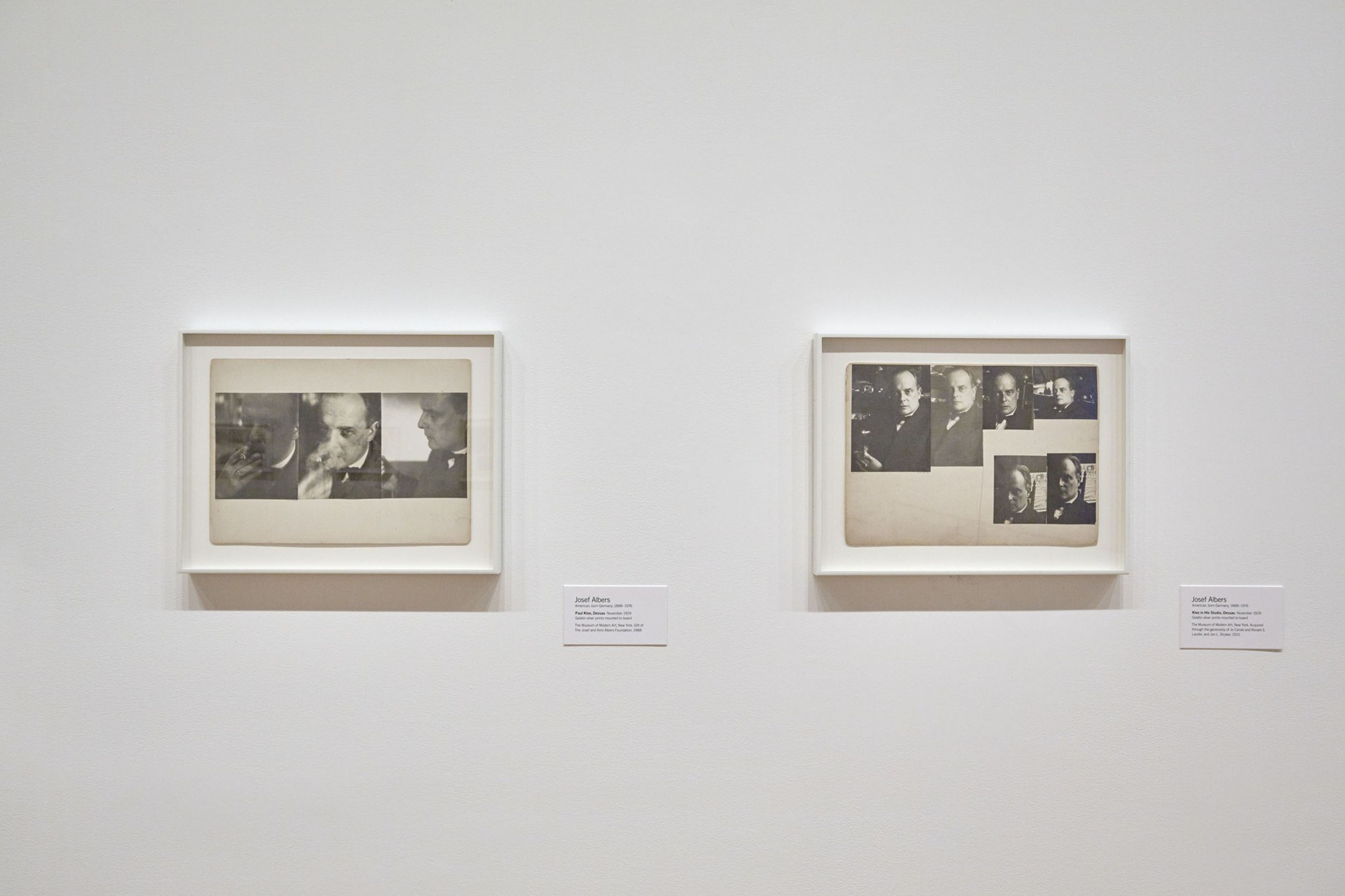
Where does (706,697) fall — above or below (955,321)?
below

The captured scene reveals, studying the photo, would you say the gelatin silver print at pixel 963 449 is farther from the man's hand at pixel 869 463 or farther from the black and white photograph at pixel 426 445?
the black and white photograph at pixel 426 445

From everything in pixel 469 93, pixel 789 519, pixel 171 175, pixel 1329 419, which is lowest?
pixel 789 519

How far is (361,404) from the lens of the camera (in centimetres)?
106

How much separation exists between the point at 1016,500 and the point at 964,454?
99 millimetres

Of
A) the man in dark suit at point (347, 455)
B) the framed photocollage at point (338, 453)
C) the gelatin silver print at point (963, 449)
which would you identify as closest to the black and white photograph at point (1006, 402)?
the gelatin silver print at point (963, 449)

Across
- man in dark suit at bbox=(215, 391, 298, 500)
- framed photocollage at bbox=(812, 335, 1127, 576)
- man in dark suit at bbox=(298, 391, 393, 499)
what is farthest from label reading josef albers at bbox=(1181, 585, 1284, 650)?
man in dark suit at bbox=(215, 391, 298, 500)

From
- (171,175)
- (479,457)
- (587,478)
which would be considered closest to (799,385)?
(587,478)

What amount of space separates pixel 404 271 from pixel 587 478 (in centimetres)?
40

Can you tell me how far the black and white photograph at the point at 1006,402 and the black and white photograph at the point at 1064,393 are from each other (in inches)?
0.5

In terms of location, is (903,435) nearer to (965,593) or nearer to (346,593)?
(965,593)

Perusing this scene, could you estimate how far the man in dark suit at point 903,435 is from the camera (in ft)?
3.50

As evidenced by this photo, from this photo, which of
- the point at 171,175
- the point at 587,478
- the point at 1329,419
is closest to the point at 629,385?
the point at 587,478

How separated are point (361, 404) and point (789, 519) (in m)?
0.62

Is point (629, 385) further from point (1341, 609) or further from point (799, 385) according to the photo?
point (1341, 609)
